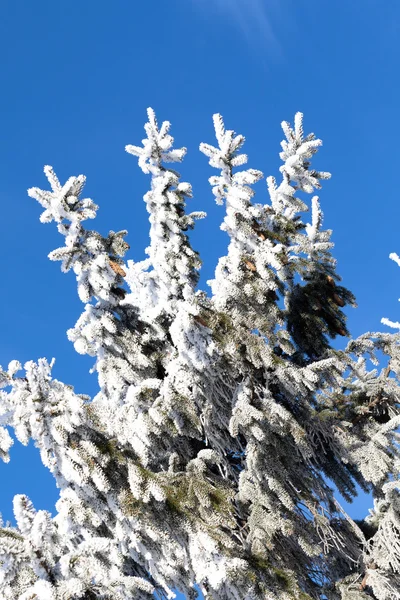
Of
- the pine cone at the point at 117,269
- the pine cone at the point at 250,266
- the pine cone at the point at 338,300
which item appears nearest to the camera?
the pine cone at the point at 250,266

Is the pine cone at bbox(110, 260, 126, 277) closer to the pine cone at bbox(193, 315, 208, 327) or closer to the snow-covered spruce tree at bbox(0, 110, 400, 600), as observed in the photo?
Answer: the snow-covered spruce tree at bbox(0, 110, 400, 600)

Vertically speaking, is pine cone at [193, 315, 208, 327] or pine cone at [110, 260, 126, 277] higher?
pine cone at [110, 260, 126, 277]

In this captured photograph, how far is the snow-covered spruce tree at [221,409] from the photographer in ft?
25.2

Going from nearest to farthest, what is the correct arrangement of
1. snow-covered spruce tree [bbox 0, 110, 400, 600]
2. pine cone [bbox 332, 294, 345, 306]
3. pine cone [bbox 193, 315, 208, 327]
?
1. snow-covered spruce tree [bbox 0, 110, 400, 600]
2. pine cone [bbox 193, 315, 208, 327]
3. pine cone [bbox 332, 294, 345, 306]

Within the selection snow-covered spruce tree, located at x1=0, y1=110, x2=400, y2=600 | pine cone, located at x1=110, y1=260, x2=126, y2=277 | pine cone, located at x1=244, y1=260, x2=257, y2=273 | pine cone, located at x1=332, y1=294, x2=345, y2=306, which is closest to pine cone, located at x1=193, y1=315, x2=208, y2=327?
snow-covered spruce tree, located at x1=0, y1=110, x2=400, y2=600

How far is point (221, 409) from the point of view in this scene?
9.58 metres

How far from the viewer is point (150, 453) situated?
938 centimetres

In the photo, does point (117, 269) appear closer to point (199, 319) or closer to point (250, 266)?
point (199, 319)

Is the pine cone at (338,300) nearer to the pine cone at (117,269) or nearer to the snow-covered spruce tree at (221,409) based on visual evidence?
the snow-covered spruce tree at (221,409)

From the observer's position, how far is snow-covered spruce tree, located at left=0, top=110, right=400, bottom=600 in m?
7.67

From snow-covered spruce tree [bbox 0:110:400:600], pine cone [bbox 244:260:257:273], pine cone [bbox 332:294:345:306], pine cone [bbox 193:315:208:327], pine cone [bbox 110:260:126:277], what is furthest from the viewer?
pine cone [bbox 332:294:345:306]

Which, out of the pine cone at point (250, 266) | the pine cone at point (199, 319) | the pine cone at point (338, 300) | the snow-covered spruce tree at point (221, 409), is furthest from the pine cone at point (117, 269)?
the pine cone at point (338, 300)

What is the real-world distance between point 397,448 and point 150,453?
3564mm

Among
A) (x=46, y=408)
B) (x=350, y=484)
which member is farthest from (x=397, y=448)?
(x=46, y=408)
